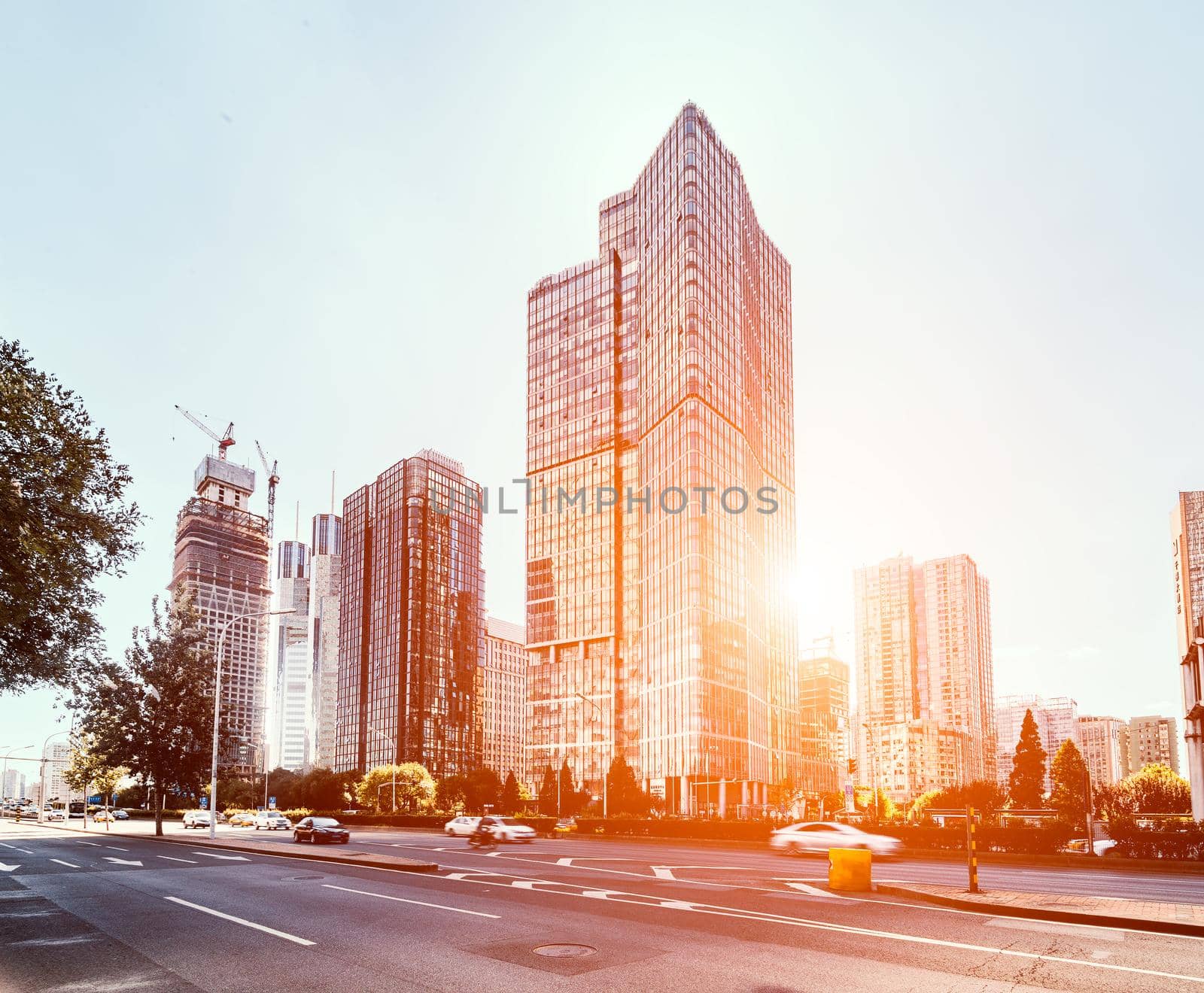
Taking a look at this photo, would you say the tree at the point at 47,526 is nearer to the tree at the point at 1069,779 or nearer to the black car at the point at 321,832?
the black car at the point at 321,832

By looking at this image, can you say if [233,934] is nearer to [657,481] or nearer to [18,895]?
[18,895]

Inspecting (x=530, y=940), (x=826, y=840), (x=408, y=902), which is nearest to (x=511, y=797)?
(x=826, y=840)

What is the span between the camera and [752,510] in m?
149

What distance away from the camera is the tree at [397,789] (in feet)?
425

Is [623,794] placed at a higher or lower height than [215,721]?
Answer: lower

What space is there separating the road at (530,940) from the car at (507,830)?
79.9 ft

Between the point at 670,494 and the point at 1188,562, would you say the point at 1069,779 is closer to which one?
the point at 1188,562

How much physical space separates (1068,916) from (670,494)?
120 meters

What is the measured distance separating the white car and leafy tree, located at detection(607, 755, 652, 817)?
7885cm

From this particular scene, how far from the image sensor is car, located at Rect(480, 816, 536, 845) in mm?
46281

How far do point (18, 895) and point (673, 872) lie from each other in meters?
16.2

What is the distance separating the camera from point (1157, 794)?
106 m

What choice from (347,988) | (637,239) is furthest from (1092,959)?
(637,239)

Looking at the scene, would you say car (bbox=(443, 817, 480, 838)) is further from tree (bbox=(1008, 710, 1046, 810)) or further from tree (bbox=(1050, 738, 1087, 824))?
tree (bbox=(1008, 710, 1046, 810))
